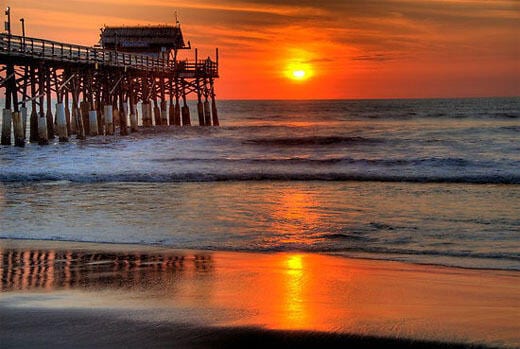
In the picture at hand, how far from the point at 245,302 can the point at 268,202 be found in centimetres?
895

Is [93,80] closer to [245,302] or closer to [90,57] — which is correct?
[90,57]

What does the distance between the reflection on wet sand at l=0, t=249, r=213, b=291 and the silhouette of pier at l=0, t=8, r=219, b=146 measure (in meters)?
21.8

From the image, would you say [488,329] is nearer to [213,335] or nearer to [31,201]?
[213,335]

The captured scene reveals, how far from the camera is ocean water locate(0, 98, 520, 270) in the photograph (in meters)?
10.7

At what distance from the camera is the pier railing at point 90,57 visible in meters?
30.4

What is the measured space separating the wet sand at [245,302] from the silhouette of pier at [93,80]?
22.9 meters

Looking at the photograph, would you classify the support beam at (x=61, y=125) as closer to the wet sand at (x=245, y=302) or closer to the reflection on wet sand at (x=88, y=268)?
the reflection on wet sand at (x=88, y=268)

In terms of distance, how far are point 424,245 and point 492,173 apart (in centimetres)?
1373

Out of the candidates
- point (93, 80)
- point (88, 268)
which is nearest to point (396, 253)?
point (88, 268)

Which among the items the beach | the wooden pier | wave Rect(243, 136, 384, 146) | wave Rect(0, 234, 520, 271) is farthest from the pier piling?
wave Rect(0, 234, 520, 271)

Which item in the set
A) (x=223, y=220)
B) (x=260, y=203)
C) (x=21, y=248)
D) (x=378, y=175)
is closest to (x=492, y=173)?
(x=378, y=175)

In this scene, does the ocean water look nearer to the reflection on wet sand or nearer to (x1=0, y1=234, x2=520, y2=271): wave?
(x1=0, y1=234, x2=520, y2=271): wave

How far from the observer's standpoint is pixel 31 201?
1577 centimetres

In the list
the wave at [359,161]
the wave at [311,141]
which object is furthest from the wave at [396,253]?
the wave at [311,141]
